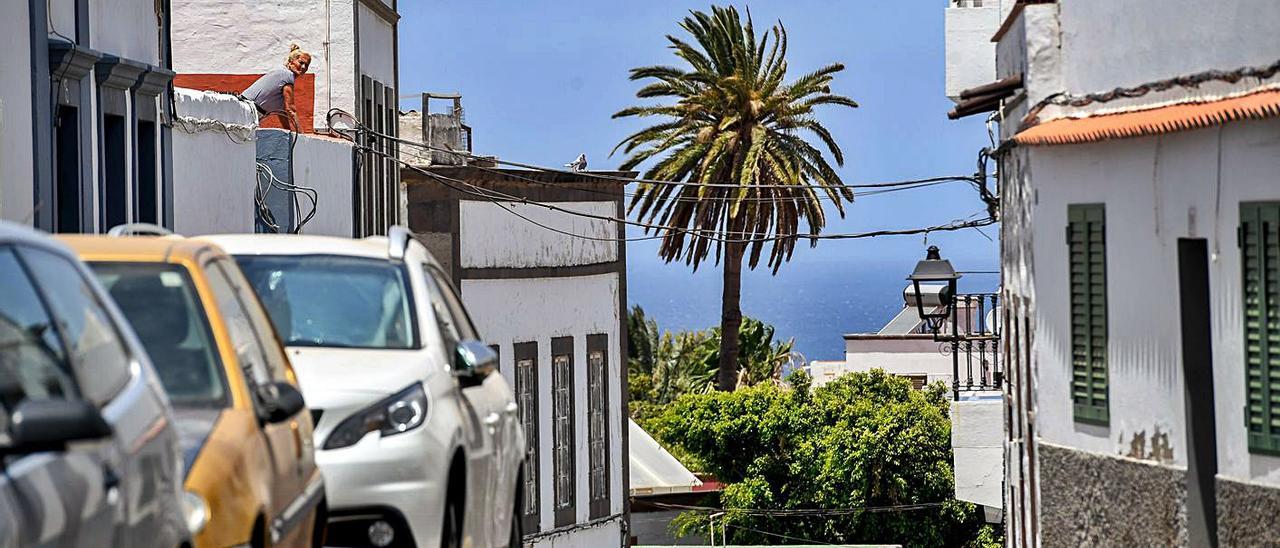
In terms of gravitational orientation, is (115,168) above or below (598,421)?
above

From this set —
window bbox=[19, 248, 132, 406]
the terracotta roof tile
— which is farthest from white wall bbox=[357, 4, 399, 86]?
window bbox=[19, 248, 132, 406]

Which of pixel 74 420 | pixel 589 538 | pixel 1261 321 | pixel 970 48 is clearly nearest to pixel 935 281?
pixel 970 48

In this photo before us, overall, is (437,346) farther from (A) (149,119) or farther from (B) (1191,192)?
(A) (149,119)

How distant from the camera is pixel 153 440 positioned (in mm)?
5730

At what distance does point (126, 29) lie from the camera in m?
18.7

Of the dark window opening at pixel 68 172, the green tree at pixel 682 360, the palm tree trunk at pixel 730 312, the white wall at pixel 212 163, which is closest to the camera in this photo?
the dark window opening at pixel 68 172

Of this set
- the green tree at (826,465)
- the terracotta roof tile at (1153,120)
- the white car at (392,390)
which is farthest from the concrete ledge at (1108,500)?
the green tree at (826,465)

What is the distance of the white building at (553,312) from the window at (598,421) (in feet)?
0.05

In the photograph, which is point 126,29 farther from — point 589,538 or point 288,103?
point 589,538

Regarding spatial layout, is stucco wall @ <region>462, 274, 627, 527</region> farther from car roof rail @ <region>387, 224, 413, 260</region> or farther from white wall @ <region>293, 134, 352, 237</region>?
car roof rail @ <region>387, 224, 413, 260</region>

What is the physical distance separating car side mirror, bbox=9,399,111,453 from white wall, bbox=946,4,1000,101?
19.2 metres

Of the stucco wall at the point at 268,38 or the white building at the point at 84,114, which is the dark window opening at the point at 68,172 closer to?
the white building at the point at 84,114

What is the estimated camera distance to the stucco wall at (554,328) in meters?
27.6

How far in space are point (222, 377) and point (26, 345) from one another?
83.7 inches
